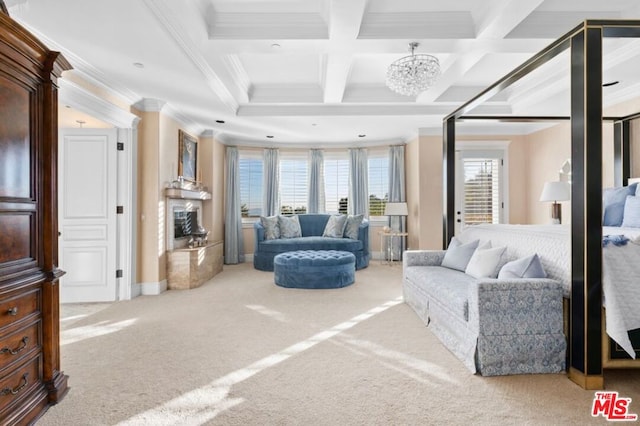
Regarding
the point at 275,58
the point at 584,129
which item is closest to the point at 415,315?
the point at 584,129

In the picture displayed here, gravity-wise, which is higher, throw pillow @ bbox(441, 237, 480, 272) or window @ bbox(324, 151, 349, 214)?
window @ bbox(324, 151, 349, 214)

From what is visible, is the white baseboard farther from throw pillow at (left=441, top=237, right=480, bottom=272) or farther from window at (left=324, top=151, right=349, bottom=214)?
window at (left=324, top=151, right=349, bottom=214)

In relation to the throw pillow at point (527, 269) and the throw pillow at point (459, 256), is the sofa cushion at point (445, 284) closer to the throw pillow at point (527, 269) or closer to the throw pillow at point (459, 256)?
the throw pillow at point (459, 256)

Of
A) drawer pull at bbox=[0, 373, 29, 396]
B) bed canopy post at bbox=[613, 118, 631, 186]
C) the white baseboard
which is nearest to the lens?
drawer pull at bbox=[0, 373, 29, 396]

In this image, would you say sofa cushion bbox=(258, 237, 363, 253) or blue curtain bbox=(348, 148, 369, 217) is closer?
sofa cushion bbox=(258, 237, 363, 253)

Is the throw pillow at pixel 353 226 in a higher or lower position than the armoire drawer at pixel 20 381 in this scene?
higher

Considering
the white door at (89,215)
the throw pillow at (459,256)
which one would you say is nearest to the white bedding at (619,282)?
the throw pillow at (459,256)

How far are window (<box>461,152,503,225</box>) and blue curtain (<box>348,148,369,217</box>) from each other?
6.48ft

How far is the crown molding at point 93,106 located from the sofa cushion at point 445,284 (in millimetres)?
3925

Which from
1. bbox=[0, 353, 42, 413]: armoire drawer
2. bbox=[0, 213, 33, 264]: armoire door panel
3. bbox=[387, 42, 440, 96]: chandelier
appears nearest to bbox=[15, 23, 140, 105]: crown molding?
bbox=[0, 213, 33, 264]: armoire door panel

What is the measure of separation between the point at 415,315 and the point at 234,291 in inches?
97.5

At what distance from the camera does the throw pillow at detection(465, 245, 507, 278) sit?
296cm

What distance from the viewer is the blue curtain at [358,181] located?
7.52 meters

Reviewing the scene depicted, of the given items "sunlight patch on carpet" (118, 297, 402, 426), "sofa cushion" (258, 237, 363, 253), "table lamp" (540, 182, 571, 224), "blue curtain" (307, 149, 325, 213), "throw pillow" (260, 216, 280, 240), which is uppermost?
"blue curtain" (307, 149, 325, 213)
